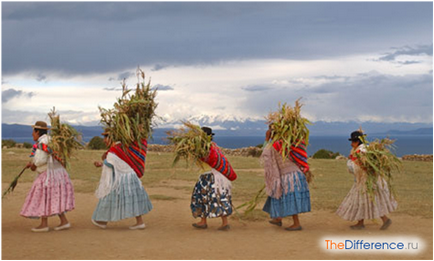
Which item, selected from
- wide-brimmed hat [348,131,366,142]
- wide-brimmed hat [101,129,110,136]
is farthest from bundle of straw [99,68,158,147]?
wide-brimmed hat [348,131,366,142]

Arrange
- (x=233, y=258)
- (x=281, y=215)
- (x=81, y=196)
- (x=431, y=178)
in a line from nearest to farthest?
(x=233, y=258)
(x=281, y=215)
(x=81, y=196)
(x=431, y=178)

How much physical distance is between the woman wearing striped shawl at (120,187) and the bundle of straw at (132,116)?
0.60 feet

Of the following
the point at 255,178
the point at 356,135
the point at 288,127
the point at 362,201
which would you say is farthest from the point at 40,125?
the point at 255,178

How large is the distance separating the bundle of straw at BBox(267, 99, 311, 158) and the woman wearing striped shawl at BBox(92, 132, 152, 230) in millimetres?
2702

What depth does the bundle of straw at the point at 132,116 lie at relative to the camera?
33.5 feet

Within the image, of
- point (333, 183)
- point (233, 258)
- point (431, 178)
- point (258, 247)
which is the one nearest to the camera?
point (233, 258)

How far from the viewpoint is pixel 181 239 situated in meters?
9.62

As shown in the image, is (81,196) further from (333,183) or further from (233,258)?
(333,183)

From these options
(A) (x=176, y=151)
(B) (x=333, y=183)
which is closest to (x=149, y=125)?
(A) (x=176, y=151)

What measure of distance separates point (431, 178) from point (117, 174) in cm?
1708

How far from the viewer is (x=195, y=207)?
34.5ft

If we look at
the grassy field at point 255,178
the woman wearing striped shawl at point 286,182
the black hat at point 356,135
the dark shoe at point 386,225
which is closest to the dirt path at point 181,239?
the dark shoe at point 386,225

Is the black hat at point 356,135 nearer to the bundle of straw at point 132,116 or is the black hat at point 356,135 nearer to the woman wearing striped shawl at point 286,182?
the woman wearing striped shawl at point 286,182

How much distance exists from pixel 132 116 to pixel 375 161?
4.87 m
